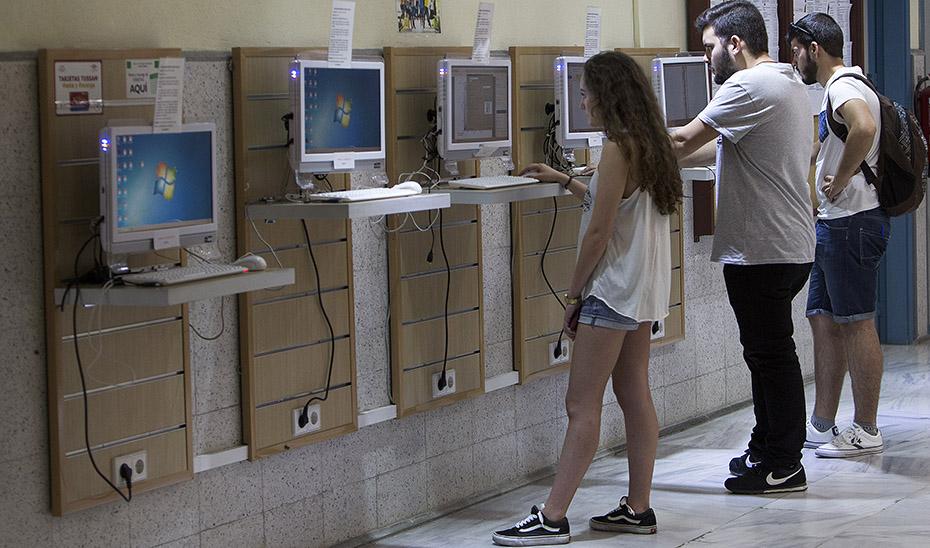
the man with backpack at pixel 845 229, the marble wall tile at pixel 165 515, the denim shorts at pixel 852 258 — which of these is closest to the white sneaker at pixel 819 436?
the man with backpack at pixel 845 229

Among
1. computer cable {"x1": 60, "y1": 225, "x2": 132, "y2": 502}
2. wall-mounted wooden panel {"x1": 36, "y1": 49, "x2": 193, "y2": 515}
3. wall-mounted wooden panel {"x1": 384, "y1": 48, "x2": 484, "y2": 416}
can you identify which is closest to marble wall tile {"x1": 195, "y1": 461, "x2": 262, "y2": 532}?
wall-mounted wooden panel {"x1": 36, "y1": 49, "x2": 193, "y2": 515}

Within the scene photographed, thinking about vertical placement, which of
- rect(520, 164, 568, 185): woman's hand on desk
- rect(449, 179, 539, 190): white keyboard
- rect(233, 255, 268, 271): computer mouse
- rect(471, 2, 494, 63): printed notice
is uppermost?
rect(471, 2, 494, 63): printed notice

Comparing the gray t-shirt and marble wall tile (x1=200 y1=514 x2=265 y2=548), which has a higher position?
the gray t-shirt

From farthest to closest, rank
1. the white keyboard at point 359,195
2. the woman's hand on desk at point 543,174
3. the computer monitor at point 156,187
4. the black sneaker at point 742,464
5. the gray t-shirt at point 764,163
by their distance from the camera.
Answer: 1. the black sneaker at point 742,464
2. the woman's hand on desk at point 543,174
3. the gray t-shirt at point 764,163
4. the white keyboard at point 359,195
5. the computer monitor at point 156,187

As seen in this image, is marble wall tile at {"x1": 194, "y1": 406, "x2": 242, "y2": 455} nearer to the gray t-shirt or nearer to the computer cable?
the computer cable

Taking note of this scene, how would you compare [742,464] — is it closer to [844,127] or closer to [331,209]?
[844,127]

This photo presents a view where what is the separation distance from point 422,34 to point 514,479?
170 centimetres

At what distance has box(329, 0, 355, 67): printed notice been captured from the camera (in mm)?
4090

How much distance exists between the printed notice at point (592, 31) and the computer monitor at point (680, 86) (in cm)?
26

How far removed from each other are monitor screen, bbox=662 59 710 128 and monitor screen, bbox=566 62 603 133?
534mm

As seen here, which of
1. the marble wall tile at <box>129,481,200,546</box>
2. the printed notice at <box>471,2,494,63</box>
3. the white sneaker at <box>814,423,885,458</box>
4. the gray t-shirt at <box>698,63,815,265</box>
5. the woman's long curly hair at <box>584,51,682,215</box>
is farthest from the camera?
the white sneaker at <box>814,423,885,458</box>

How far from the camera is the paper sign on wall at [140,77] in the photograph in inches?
140

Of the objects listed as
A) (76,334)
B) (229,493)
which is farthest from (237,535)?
(76,334)

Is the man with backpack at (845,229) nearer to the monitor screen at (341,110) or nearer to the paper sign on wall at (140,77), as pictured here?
the monitor screen at (341,110)
